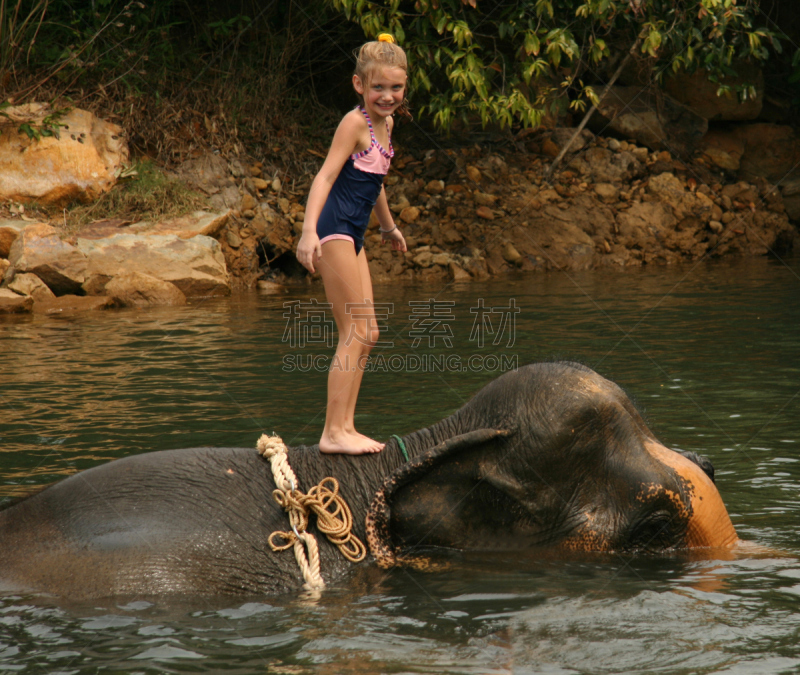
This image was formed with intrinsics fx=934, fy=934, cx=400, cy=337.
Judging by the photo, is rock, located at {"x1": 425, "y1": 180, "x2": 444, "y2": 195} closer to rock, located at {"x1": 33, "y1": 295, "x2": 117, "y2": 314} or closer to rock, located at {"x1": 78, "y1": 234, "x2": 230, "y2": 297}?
rock, located at {"x1": 78, "y1": 234, "x2": 230, "y2": 297}

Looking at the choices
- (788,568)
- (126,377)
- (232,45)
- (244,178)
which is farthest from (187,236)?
(788,568)

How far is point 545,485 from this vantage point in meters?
3.28

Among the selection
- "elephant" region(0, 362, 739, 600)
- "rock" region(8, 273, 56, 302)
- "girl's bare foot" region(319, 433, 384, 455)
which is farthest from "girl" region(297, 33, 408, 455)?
"rock" region(8, 273, 56, 302)

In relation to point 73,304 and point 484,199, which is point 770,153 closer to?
point 484,199

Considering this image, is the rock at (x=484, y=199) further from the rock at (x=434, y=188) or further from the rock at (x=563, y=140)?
the rock at (x=563, y=140)

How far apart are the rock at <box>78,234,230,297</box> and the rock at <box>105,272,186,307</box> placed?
189mm

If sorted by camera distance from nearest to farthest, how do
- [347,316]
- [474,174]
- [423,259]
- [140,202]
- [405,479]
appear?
[405,479] < [347,316] < [140,202] < [423,259] < [474,174]

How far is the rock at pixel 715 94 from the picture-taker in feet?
54.3

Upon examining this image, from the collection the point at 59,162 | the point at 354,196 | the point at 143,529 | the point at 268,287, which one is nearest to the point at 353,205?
the point at 354,196

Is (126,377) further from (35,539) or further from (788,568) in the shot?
(788,568)

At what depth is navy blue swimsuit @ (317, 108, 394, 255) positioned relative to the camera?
404cm

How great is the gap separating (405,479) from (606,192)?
13.1 m

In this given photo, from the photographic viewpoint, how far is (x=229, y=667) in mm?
2721

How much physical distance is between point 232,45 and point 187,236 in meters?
4.64
